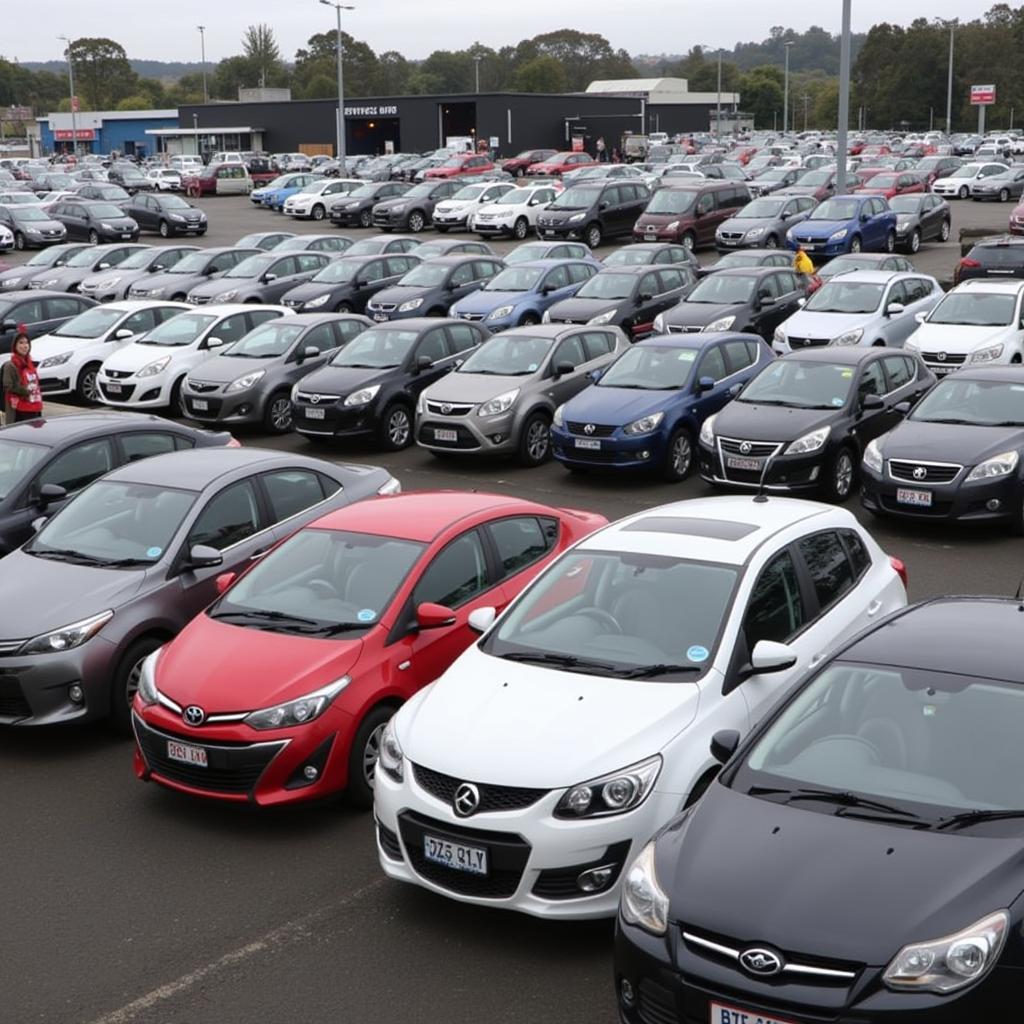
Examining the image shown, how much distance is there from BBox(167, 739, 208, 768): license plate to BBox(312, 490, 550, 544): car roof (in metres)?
1.88

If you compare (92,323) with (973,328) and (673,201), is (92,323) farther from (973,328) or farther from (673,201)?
(673,201)


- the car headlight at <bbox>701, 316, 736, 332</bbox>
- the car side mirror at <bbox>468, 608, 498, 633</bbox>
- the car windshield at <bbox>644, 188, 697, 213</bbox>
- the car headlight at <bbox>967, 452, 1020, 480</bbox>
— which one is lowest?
the car headlight at <bbox>967, 452, 1020, 480</bbox>

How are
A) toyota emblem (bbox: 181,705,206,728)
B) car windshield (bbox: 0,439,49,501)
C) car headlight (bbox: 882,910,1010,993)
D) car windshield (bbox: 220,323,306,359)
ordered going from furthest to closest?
1. car windshield (bbox: 220,323,306,359)
2. car windshield (bbox: 0,439,49,501)
3. toyota emblem (bbox: 181,705,206,728)
4. car headlight (bbox: 882,910,1010,993)

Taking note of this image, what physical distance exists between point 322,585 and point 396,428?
35.0ft

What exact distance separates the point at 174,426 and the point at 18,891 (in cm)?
620

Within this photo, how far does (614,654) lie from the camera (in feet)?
23.5

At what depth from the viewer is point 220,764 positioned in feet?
24.8

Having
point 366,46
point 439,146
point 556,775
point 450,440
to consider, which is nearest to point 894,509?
point 450,440

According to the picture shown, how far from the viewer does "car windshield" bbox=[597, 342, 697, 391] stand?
17047 mm

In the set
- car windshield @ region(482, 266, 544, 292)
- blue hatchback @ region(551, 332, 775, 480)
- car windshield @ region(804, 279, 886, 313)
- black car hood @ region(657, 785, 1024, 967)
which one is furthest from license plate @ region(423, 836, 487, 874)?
car windshield @ region(482, 266, 544, 292)

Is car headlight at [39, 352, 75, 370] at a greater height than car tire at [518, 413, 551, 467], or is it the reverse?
car headlight at [39, 352, 75, 370]

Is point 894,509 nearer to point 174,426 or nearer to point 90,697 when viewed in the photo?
point 174,426

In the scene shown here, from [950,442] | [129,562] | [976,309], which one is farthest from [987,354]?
[129,562]

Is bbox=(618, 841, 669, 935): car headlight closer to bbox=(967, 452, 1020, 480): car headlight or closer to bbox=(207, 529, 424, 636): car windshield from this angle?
bbox=(207, 529, 424, 636): car windshield
